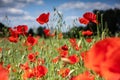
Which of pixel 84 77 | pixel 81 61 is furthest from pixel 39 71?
pixel 84 77

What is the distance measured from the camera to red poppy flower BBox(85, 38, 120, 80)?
0.54 m

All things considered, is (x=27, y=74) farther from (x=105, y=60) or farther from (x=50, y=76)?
(x=105, y=60)

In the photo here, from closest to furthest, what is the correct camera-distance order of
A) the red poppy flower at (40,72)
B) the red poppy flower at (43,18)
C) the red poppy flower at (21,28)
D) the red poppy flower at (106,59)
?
1. the red poppy flower at (106,59)
2. the red poppy flower at (40,72)
3. the red poppy flower at (43,18)
4. the red poppy flower at (21,28)

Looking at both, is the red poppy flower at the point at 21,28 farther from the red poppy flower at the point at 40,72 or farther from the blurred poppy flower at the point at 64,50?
the red poppy flower at the point at 40,72

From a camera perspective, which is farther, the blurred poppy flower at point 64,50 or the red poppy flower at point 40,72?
the blurred poppy flower at point 64,50

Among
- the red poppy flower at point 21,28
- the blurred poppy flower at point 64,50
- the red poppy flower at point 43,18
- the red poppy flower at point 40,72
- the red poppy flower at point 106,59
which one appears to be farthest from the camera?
the red poppy flower at point 21,28

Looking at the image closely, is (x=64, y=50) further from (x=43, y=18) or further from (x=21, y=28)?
(x=21, y=28)

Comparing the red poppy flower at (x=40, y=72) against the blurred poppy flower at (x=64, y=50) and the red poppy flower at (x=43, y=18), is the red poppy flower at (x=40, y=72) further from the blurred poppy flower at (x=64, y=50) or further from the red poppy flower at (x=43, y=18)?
the red poppy flower at (x=43, y=18)

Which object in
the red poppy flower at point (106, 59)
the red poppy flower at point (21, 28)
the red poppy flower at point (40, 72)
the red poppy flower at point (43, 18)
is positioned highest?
the red poppy flower at point (106, 59)

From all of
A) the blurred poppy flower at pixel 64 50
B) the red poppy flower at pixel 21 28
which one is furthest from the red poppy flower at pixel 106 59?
the red poppy flower at pixel 21 28

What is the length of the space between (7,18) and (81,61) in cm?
147

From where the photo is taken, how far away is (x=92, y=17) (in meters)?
3.21

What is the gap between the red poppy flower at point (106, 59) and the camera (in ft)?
1.78

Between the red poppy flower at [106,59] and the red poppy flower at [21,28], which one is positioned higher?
the red poppy flower at [106,59]
